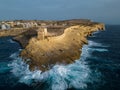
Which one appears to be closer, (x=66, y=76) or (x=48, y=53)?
(x=66, y=76)

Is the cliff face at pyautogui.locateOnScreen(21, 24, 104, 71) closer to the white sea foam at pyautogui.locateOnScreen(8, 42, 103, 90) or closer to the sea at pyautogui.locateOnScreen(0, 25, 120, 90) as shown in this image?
the sea at pyautogui.locateOnScreen(0, 25, 120, 90)

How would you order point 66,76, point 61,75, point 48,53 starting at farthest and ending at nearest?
1. point 48,53
2. point 61,75
3. point 66,76

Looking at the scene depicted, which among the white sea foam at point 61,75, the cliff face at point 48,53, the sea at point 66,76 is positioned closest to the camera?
the sea at point 66,76

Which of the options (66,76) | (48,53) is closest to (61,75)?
(66,76)

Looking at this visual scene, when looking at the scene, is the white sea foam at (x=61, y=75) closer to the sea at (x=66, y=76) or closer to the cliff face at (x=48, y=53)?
the sea at (x=66, y=76)

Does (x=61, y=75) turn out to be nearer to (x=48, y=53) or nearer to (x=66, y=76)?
(x=66, y=76)

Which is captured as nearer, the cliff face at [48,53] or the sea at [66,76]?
the sea at [66,76]

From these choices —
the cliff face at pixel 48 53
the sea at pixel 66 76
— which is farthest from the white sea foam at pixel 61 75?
the cliff face at pixel 48 53

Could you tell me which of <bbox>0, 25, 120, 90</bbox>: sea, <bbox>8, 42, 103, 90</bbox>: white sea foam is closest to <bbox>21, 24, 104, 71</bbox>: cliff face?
<bbox>0, 25, 120, 90</bbox>: sea
